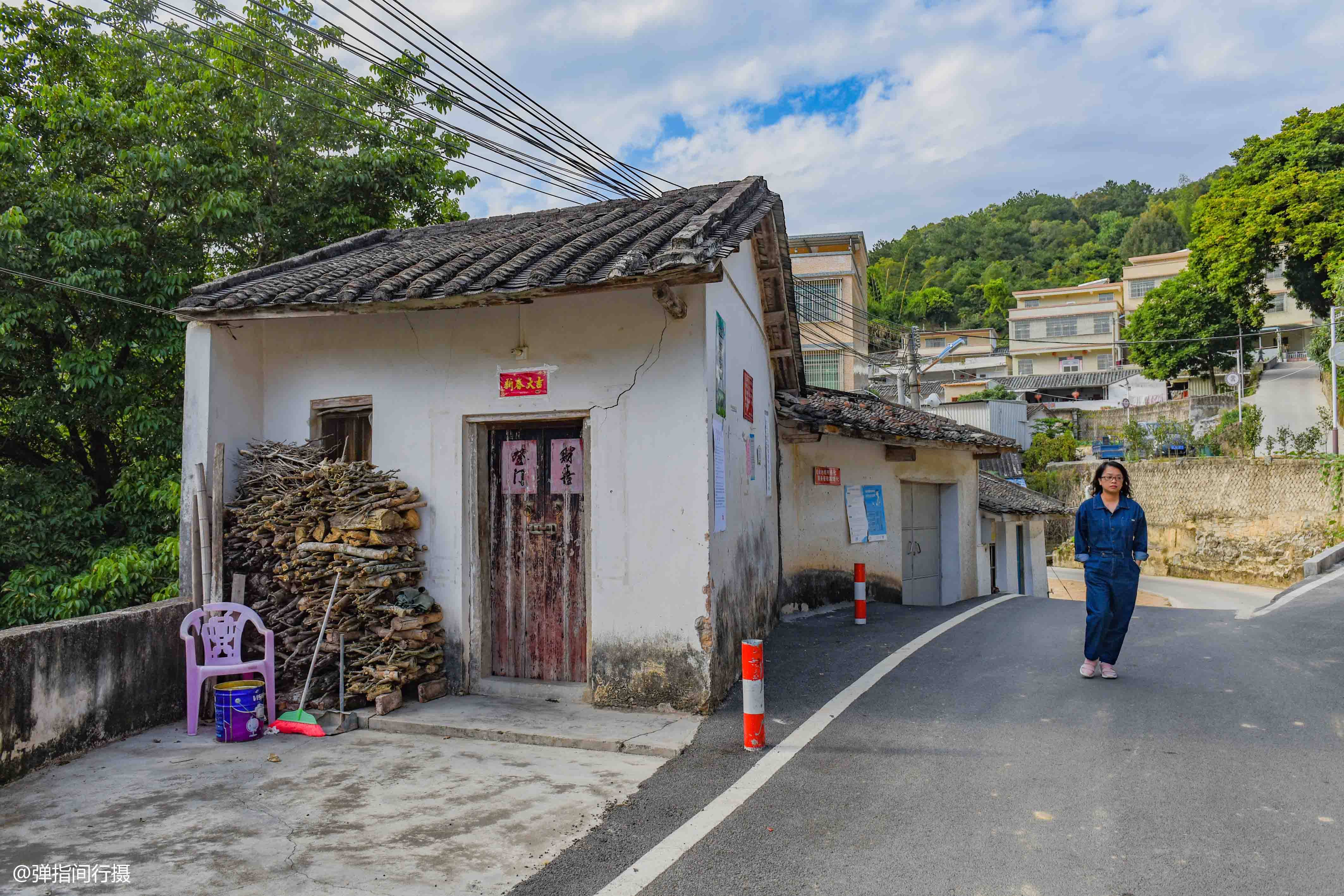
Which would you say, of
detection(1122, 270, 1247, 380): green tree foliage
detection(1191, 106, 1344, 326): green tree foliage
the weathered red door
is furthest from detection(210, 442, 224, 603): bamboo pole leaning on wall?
detection(1122, 270, 1247, 380): green tree foliage

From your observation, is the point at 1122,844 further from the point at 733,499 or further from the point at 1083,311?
the point at 1083,311

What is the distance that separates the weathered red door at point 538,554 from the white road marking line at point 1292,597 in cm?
861

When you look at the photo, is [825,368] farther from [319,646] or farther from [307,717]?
[307,717]

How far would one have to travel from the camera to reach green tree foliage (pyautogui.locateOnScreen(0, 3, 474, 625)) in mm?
10078

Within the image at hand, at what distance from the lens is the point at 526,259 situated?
695 cm

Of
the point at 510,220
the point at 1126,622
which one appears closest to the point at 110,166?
the point at 510,220

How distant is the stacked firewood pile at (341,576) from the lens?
263 inches

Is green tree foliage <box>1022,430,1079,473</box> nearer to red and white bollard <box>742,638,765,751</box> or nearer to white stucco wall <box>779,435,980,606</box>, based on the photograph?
white stucco wall <box>779,435,980,606</box>

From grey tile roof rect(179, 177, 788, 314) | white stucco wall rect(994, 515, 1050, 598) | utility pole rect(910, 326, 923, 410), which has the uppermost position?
utility pole rect(910, 326, 923, 410)

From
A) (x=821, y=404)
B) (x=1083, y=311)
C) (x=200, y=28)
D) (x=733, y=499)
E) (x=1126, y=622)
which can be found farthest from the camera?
(x=1083, y=311)

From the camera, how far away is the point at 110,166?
11570mm

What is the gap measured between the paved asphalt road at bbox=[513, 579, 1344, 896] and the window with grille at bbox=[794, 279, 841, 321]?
25.0 meters

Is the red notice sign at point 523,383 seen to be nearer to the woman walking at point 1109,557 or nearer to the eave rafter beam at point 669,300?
the eave rafter beam at point 669,300

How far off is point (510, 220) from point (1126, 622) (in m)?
7.87
